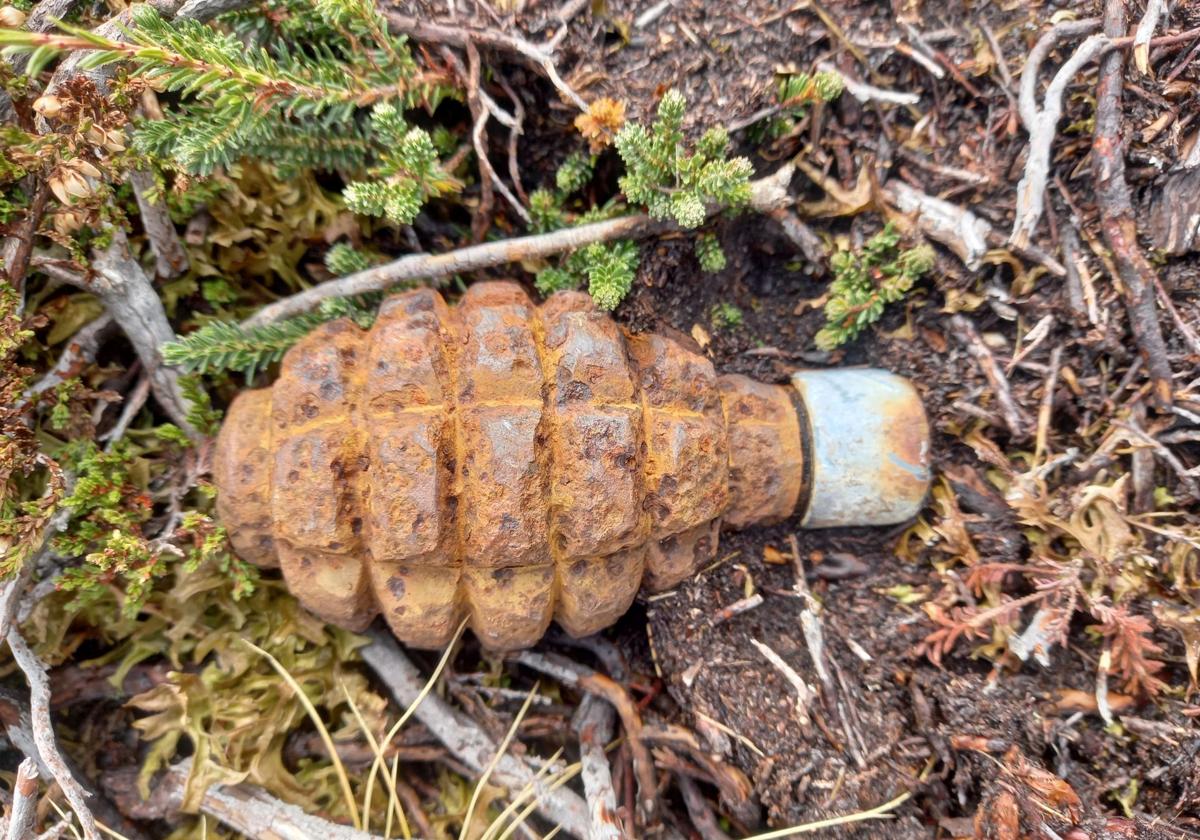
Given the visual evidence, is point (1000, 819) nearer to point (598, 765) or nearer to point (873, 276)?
point (598, 765)

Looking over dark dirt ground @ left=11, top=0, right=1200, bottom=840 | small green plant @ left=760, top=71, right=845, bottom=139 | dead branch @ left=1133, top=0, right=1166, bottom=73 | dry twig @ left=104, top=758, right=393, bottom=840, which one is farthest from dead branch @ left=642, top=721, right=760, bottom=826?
dead branch @ left=1133, top=0, right=1166, bottom=73

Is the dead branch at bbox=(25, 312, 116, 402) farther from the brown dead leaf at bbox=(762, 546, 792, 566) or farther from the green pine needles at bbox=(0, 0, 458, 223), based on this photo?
the brown dead leaf at bbox=(762, 546, 792, 566)

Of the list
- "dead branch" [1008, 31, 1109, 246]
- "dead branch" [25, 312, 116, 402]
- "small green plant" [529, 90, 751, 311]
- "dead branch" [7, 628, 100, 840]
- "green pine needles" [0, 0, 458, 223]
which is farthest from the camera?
"dead branch" [25, 312, 116, 402]

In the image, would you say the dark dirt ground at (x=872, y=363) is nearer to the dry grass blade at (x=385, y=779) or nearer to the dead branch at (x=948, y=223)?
the dead branch at (x=948, y=223)

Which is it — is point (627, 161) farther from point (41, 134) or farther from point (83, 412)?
point (83, 412)

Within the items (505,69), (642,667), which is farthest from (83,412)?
(642,667)
